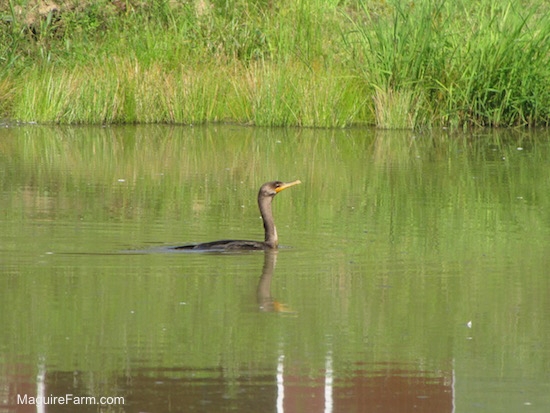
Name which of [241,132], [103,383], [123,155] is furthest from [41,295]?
[241,132]

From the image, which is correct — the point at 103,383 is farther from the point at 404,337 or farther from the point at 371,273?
the point at 371,273

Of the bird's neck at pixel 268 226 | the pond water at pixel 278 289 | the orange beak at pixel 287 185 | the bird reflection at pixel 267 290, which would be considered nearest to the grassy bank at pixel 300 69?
the pond water at pixel 278 289

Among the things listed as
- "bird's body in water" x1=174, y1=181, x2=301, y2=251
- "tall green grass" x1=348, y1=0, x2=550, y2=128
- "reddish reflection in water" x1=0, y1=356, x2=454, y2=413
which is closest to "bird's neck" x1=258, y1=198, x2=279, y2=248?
"bird's body in water" x1=174, y1=181, x2=301, y2=251

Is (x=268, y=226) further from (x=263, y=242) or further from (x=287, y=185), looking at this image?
(x=287, y=185)

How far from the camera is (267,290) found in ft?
26.9

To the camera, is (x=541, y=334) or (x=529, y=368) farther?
(x=541, y=334)

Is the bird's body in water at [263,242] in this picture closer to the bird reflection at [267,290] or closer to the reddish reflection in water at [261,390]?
the bird reflection at [267,290]

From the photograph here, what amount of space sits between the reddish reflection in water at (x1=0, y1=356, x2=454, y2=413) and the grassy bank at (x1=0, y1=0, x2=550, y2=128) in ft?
43.9

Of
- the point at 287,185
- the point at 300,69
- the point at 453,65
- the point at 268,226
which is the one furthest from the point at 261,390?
the point at 300,69

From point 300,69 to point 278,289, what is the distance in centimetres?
1233

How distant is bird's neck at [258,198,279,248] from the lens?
389 inches

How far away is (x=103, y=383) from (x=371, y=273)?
125 inches

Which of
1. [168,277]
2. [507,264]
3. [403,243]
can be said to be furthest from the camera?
[403,243]

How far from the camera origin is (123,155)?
1641 centimetres
